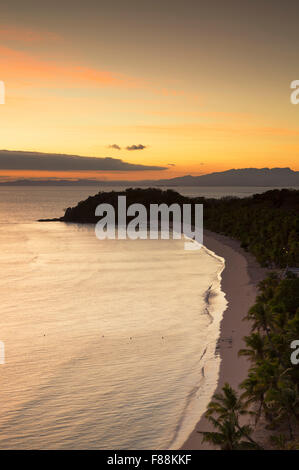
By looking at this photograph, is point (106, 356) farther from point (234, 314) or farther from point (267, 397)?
point (267, 397)

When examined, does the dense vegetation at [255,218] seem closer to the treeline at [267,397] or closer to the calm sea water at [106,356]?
the calm sea water at [106,356]

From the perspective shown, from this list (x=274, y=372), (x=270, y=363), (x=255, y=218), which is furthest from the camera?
(x=255, y=218)

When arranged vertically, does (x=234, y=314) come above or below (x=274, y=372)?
below

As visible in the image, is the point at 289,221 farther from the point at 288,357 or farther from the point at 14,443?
the point at 14,443

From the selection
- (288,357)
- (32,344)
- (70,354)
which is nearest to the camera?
(288,357)

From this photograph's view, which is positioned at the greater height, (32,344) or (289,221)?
(289,221)

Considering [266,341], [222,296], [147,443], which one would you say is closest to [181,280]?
[222,296]

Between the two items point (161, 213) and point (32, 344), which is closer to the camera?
point (32, 344)

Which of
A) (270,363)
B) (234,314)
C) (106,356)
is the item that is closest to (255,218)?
(234,314)
